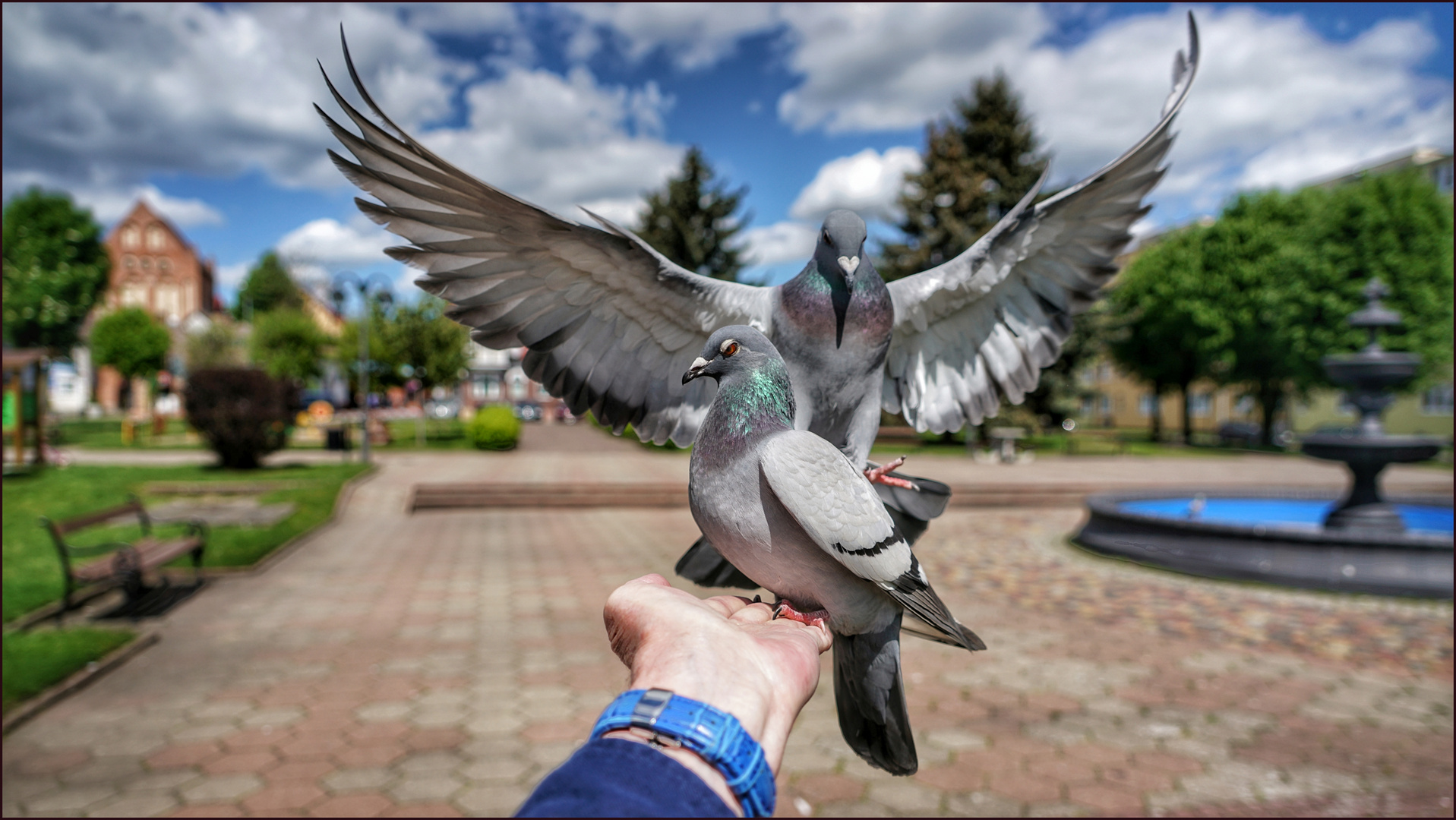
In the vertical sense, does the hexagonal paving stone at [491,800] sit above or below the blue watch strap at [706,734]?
below

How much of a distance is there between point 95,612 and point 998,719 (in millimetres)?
9790

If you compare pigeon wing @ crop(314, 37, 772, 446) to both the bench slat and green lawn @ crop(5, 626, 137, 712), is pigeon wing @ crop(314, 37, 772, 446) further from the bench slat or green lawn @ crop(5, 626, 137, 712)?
the bench slat

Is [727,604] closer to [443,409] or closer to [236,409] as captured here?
[236,409]

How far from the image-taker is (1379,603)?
10227mm

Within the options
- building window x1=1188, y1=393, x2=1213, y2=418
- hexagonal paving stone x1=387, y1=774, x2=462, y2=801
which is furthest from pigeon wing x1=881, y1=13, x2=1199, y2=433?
building window x1=1188, y1=393, x2=1213, y2=418

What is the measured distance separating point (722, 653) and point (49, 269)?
33.8m

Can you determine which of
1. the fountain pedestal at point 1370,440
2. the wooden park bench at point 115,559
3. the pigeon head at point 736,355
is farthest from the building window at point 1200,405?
the pigeon head at point 736,355

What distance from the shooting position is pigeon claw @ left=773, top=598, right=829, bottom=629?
72.5 inches

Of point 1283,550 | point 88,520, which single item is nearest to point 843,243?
point 88,520

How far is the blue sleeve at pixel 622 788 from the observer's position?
1232 mm

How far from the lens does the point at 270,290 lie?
8162cm

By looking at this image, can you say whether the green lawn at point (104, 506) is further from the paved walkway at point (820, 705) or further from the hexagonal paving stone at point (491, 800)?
the hexagonal paving stone at point (491, 800)

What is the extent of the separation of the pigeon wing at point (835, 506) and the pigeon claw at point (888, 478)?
246 mm

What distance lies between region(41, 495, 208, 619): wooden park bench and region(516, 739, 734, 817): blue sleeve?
913cm
